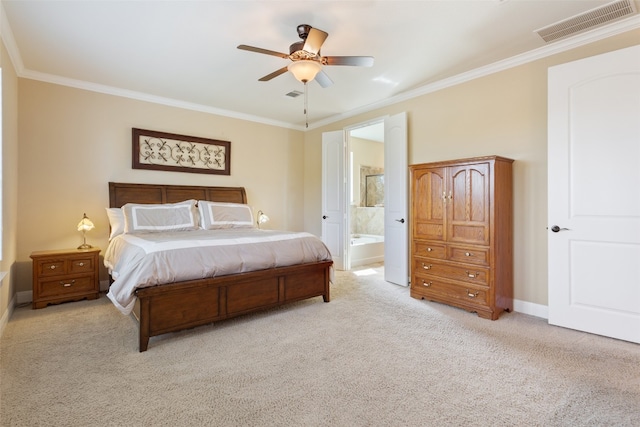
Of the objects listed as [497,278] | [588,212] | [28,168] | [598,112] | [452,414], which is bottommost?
[452,414]

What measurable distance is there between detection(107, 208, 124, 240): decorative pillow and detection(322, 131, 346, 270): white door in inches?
122

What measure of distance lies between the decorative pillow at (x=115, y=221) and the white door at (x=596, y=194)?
467cm

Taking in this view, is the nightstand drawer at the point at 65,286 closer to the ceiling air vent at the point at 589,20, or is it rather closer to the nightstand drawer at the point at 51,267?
the nightstand drawer at the point at 51,267

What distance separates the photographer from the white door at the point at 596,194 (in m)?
2.55

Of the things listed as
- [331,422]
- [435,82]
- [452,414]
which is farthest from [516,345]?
[435,82]

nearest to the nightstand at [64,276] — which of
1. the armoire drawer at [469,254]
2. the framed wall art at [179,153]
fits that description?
the framed wall art at [179,153]

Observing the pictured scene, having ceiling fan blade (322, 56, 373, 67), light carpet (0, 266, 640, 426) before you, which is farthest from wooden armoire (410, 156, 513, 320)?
ceiling fan blade (322, 56, 373, 67)

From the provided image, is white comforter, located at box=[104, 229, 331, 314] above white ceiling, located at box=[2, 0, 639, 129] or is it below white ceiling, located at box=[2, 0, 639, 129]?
below

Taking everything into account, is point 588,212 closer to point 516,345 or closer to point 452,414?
point 516,345

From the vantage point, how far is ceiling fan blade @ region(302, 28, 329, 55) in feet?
7.81

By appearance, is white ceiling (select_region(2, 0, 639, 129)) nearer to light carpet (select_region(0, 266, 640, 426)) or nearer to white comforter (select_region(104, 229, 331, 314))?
white comforter (select_region(104, 229, 331, 314))

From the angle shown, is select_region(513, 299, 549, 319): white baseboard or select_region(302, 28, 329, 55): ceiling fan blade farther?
select_region(513, 299, 549, 319): white baseboard

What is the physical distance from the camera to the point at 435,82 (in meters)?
3.98

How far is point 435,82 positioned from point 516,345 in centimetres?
308
